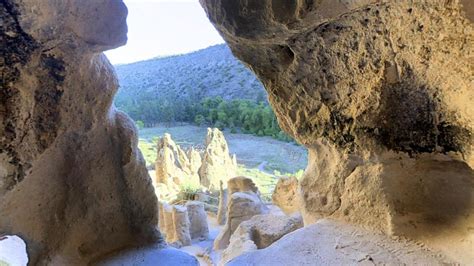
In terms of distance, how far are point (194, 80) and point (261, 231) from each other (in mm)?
11490

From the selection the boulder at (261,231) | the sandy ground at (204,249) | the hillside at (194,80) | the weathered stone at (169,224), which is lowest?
the sandy ground at (204,249)

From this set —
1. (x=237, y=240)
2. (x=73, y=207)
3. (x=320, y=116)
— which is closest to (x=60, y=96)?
(x=73, y=207)

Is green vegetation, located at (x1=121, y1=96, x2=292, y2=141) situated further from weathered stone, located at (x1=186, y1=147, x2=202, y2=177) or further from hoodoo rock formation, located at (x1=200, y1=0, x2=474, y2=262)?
hoodoo rock formation, located at (x1=200, y1=0, x2=474, y2=262)

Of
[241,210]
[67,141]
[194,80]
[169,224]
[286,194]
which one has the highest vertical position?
[67,141]

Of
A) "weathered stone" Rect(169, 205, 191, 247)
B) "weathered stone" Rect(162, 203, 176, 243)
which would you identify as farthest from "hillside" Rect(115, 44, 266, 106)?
"weathered stone" Rect(169, 205, 191, 247)

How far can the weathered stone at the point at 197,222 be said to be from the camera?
5941 millimetres

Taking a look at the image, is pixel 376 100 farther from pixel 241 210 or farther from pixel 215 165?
pixel 215 165

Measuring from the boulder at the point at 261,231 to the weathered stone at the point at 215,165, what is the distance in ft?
16.5

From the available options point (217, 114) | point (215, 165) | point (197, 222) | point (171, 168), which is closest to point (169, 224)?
point (197, 222)

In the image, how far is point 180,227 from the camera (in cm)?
541

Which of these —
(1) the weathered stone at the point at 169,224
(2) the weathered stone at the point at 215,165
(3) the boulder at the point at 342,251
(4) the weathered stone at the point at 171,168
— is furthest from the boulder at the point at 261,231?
(2) the weathered stone at the point at 215,165

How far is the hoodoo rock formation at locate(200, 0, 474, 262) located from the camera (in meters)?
1.36

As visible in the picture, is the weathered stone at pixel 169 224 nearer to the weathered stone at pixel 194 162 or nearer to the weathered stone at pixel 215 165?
the weathered stone at pixel 215 165

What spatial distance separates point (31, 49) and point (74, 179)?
55cm
